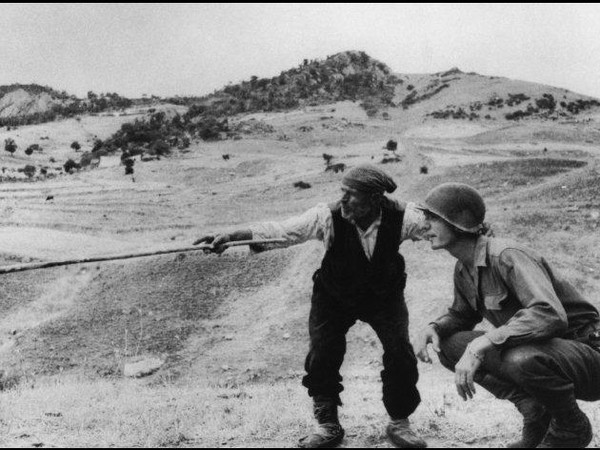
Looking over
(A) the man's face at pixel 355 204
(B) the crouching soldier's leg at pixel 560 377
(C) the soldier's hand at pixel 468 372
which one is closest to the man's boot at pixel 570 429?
(B) the crouching soldier's leg at pixel 560 377

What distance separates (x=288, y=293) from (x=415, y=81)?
188ft

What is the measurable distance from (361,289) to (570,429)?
1267 mm

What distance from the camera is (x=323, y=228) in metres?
3.73

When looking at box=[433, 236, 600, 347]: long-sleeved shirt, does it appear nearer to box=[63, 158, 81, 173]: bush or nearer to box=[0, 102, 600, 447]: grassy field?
box=[0, 102, 600, 447]: grassy field

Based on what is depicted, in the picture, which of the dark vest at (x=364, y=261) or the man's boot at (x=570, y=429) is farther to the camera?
the dark vest at (x=364, y=261)

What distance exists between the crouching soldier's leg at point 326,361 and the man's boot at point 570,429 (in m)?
1.17

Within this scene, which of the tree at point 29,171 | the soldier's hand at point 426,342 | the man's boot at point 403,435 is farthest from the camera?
the tree at point 29,171

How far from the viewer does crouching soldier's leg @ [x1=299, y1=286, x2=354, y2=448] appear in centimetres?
370

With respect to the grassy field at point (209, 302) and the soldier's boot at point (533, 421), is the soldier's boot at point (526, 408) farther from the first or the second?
the grassy field at point (209, 302)

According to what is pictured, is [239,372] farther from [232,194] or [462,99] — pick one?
[462,99]

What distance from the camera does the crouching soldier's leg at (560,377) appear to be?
2.93 m

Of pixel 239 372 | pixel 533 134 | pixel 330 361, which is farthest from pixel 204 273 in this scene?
pixel 533 134

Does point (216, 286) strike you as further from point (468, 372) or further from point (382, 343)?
point (468, 372)

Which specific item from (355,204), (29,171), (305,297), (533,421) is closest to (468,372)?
(533,421)
